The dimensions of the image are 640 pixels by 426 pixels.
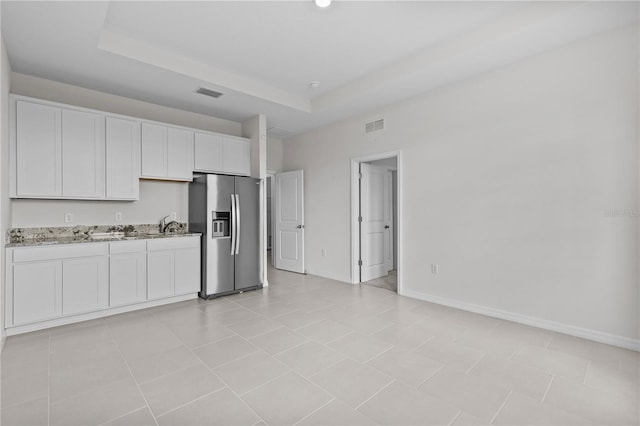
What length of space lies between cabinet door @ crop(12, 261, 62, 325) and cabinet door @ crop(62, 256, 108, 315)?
57mm

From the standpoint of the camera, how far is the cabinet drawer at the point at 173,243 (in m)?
3.90

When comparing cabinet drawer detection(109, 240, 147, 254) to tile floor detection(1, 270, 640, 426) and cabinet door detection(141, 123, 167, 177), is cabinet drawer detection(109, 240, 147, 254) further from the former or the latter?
cabinet door detection(141, 123, 167, 177)

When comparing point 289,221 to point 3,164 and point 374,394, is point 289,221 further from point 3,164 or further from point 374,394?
point 374,394

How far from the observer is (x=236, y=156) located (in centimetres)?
504

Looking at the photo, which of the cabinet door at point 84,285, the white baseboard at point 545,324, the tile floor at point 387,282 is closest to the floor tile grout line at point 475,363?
the white baseboard at point 545,324

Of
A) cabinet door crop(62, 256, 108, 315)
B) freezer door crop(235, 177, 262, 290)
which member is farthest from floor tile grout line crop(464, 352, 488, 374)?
cabinet door crop(62, 256, 108, 315)

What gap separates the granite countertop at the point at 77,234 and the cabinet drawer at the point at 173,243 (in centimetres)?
5

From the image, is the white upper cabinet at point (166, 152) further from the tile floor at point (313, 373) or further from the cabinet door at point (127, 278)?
the tile floor at point (313, 373)

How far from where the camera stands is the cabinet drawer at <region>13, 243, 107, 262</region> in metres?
3.04

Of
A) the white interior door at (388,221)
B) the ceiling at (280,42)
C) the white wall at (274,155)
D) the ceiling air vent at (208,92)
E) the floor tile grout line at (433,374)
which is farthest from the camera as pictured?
the white wall at (274,155)

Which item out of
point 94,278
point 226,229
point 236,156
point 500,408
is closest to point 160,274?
point 94,278

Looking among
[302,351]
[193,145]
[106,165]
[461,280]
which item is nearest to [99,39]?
[106,165]

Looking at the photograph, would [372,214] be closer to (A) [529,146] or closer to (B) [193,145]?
(A) [529,146]

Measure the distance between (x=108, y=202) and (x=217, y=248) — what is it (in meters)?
1.50
